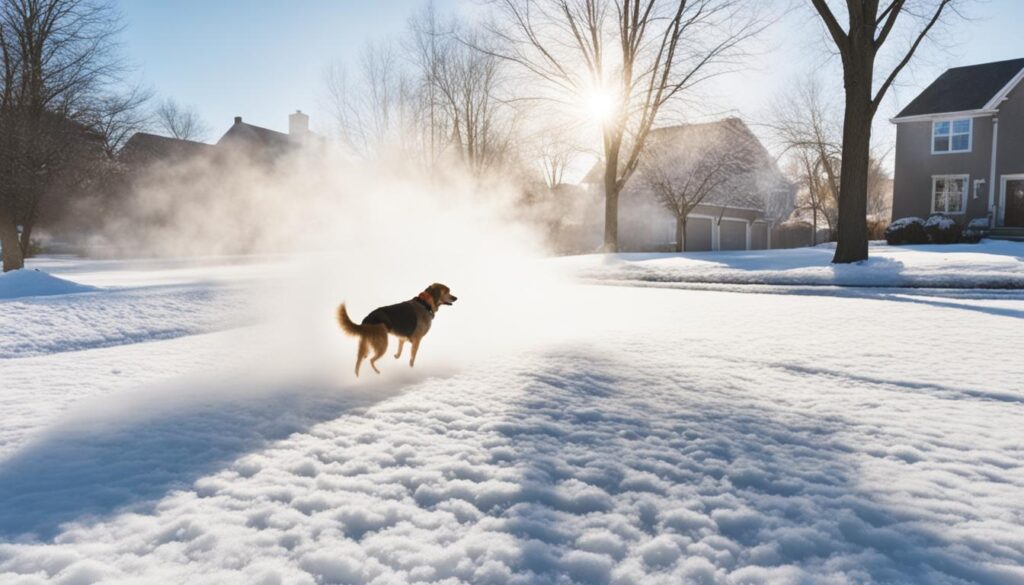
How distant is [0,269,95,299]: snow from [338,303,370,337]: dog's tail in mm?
8811

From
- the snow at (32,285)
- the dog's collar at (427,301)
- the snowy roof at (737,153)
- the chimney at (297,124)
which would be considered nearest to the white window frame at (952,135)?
the snowy roof at (737,153)

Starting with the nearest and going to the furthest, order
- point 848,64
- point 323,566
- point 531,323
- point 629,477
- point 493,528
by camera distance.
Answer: point 323,566 < point 493,528 < point 629,477 < point 531,323 < point 848,64

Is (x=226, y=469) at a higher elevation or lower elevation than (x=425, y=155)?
lower

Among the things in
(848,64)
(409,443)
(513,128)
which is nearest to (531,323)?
(409,443)

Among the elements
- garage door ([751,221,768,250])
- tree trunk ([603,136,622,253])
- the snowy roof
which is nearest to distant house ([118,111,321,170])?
tree trunk ([603,136,622,253])

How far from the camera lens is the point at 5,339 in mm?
6805

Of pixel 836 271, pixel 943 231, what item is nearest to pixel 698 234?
pixel 943 231

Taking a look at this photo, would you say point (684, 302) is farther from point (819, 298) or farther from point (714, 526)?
point (714, 526)

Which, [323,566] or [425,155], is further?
[425,155]

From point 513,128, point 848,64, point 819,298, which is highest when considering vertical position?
point 513,128

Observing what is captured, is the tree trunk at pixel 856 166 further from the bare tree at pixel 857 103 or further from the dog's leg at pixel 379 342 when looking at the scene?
the dog's leg at pixel 379 342

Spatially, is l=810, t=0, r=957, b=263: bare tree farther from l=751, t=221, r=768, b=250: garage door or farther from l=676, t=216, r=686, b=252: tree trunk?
l=751, t=221, r=768, b=250: garage door

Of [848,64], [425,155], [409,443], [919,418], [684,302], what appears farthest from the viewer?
[425,155]

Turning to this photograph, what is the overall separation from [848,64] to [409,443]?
1605 cm
